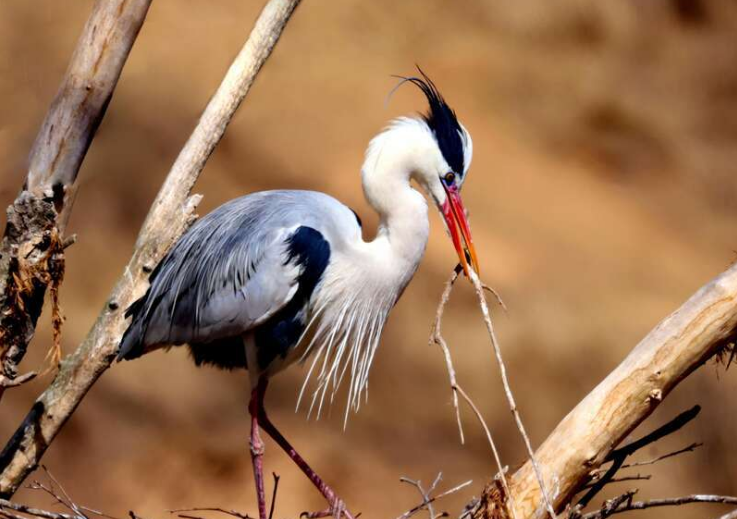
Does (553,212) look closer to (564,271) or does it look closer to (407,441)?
(564,271)

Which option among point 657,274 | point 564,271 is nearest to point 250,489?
point 564,271

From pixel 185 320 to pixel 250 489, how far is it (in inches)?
64.0

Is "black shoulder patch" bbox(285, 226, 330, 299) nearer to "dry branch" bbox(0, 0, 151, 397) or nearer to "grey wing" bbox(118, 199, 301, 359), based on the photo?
"grey wing" bbox(118, 199, 301, 359)

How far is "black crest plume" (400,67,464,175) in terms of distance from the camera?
2.17 m

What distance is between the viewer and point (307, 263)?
7.29ft

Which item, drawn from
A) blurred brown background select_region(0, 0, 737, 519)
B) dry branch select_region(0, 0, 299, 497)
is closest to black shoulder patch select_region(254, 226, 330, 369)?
dry branch select_region(0, 0, 299, 497)

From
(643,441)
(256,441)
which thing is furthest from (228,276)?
(643,441)

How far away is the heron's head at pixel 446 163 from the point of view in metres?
2.17

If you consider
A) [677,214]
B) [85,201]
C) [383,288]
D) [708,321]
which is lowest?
[708,321]

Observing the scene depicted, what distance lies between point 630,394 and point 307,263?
0.78 meters

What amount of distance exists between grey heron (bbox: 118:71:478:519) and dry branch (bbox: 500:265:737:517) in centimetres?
52

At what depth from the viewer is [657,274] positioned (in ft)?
12.9

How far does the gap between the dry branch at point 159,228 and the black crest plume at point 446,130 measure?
30 cm

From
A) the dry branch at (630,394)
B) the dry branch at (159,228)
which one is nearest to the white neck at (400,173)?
the dry branch at (159,228)
